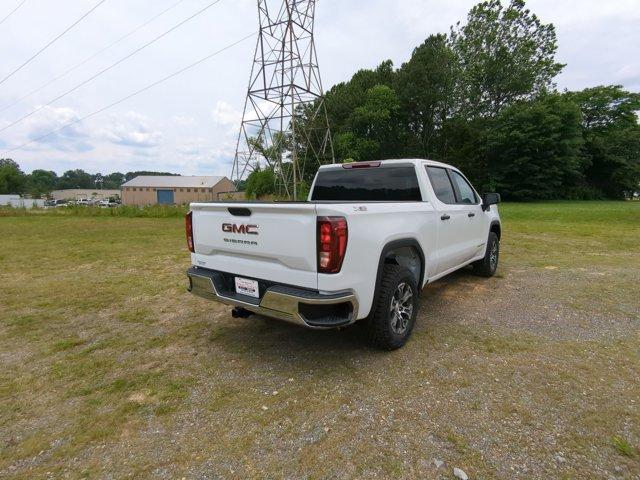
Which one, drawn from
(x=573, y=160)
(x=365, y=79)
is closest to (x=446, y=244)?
(x=573, y=160)

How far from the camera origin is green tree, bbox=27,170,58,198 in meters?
94.6

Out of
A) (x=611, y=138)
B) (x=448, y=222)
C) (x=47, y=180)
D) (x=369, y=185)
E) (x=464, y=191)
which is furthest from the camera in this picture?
(x=47, y=180)

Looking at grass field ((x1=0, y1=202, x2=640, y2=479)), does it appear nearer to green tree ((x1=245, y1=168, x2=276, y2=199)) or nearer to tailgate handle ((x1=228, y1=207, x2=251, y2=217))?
tailgate handle ((x1=228, y1=207, x2=251, y2=217))

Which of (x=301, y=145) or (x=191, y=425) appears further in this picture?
(x=301, y=145)

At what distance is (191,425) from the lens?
241 cm

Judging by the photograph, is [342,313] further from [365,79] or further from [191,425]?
[365,79]

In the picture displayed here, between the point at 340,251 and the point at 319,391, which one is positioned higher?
the point at 340,251

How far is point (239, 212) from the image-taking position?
313 cm

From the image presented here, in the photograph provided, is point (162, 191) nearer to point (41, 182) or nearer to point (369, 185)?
point (41, 182)

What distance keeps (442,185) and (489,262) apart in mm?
2120

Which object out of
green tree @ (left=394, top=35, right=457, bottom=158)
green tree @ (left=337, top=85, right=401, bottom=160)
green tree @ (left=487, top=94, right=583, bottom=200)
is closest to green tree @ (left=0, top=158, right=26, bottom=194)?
green tree @ (left=337, top=85, right=401, bottom=160)

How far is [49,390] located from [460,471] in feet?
9.93

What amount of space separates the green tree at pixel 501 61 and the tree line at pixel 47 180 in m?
98.4

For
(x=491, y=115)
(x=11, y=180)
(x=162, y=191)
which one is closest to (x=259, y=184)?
(x=491, y=115)
